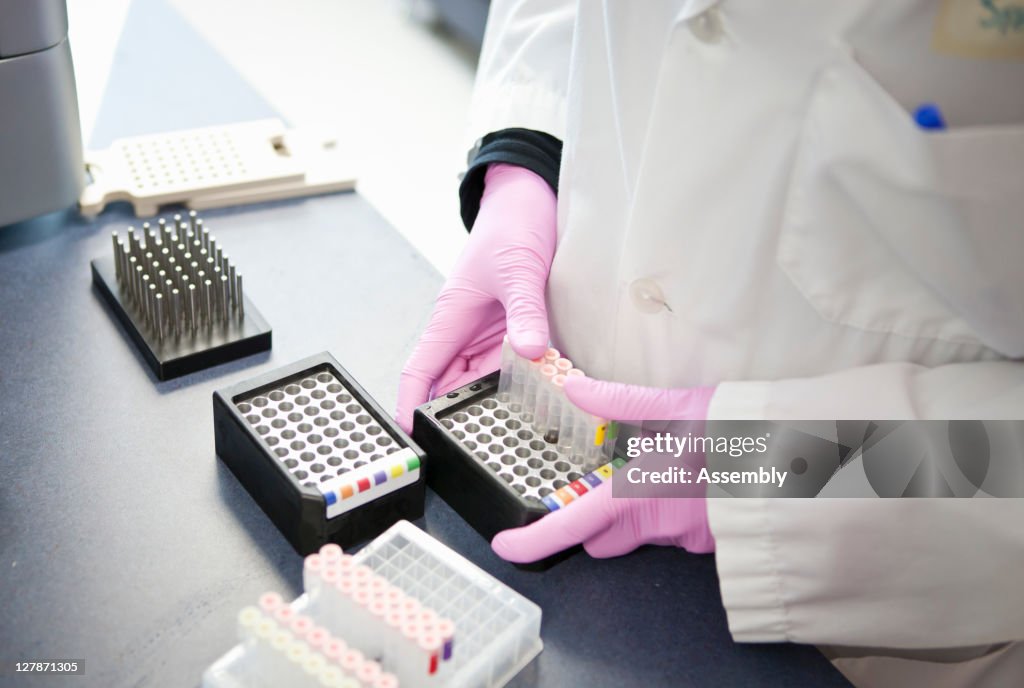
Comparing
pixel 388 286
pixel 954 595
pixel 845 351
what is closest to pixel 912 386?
pixel 845 351

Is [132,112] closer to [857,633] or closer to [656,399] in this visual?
[656,399]

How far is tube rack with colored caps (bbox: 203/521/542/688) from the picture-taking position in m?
0.72

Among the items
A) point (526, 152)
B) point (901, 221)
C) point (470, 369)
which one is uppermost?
point (901, 221)

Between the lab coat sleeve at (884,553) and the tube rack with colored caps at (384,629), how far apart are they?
0.19 meters

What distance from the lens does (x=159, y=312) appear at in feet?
3.38

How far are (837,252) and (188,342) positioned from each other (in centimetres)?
68

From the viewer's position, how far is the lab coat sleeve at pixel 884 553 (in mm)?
797

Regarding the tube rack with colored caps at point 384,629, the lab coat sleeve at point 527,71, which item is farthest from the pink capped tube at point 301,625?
the lab coat sleeve at point 527,71

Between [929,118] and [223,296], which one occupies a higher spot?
[929,118]

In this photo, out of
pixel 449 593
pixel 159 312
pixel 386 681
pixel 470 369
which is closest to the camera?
pixel 386 681

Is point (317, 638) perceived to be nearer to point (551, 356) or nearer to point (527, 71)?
point (551, 356)

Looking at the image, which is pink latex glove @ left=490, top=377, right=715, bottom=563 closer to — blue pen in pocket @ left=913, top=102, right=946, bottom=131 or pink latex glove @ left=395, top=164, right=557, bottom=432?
pink latex glove @ left=395, top=164, right=557, bottom=432

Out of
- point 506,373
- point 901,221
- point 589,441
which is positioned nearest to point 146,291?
point 506,373

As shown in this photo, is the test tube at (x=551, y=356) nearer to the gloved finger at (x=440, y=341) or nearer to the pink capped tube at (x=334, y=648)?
the gloved finger at (x=440, y=341)
